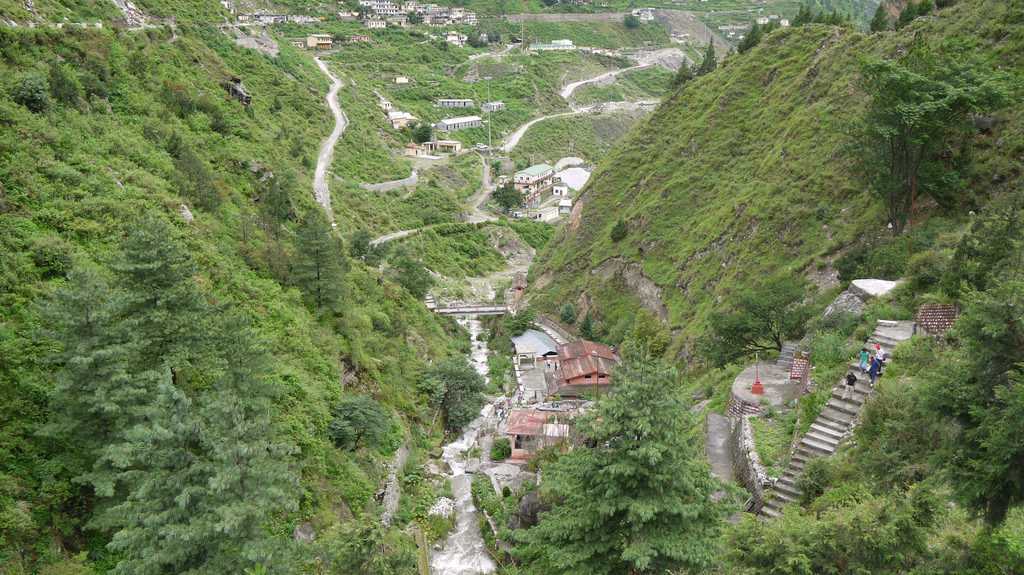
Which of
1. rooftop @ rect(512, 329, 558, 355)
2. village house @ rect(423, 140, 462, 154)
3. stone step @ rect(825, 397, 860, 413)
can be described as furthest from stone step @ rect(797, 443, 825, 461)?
village house @ rect(423, 140, 462, 154)

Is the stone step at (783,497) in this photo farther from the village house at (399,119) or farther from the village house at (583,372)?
the village house at (399,119)

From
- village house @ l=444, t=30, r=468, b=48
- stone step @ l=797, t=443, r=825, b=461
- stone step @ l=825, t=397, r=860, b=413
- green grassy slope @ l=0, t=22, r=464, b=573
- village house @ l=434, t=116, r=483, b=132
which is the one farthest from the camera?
village house @ l=444, t=30, r=468, b=48

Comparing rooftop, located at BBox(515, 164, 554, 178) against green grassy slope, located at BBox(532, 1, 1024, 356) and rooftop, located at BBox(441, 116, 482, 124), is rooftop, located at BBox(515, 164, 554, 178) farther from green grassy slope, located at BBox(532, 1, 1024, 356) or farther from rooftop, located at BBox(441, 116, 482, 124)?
green grassy slope, located at BBox(532, 1, 1024, 356)

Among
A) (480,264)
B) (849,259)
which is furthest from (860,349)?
(480,264)

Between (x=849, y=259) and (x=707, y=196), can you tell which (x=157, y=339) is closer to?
(x=849, y=259)

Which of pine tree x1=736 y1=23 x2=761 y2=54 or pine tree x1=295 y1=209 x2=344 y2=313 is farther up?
pine tree x1=736 y1=23 x2=761 y2=54

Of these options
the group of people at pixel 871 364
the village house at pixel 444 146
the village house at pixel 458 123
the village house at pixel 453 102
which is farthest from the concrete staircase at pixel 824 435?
the village house at pixel 453 102

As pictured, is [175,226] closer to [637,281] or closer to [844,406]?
[844,406]
